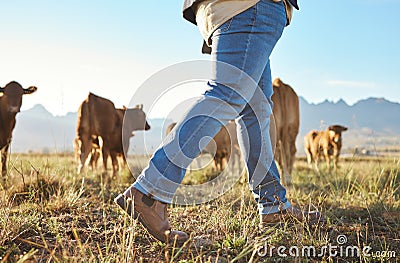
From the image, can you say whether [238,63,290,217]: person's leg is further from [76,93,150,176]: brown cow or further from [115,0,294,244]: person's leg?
[76,93,150,176]: brown cow

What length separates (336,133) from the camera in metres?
15.7

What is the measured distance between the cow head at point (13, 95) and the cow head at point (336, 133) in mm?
11786

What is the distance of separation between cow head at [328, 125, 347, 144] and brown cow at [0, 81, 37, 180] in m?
11.7

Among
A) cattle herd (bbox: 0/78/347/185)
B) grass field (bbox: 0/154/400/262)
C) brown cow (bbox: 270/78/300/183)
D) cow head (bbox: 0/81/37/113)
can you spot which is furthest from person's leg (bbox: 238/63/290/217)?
cow head (bbox: 0/81/37/113)

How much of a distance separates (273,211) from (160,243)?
835mm

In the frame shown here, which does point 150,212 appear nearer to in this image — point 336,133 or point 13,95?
point 13,95

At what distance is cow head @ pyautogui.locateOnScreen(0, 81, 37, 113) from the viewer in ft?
21.9

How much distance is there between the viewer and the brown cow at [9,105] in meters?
6.38

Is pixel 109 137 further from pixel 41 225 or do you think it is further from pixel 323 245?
pixel 323 245

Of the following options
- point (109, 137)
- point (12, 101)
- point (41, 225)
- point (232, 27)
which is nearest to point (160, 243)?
point (41, 225)

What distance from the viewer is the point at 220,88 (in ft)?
7.41

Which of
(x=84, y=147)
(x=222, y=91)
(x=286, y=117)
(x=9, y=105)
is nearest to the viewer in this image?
(x=222, y=91)

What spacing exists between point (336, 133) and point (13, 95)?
12.2 m

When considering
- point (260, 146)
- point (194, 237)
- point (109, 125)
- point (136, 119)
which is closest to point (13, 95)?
point (109, 125)
